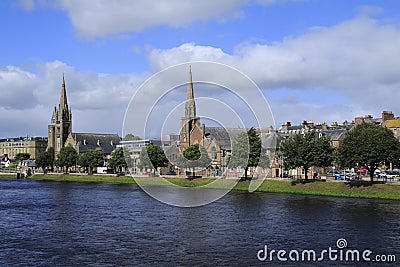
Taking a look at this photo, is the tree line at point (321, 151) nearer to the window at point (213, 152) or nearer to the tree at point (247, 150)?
the tree at point (247, 150)

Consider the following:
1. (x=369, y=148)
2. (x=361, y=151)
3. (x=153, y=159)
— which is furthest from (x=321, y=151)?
(x=153, y=159)

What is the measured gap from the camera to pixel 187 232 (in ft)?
175

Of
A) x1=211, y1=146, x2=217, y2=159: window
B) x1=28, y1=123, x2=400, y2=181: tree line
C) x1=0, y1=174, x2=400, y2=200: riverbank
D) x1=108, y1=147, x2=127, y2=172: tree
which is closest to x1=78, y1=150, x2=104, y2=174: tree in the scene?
x1=108, y1=147, x2=127, y2=172: tree

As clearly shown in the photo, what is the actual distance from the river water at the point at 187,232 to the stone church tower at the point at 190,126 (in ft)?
312

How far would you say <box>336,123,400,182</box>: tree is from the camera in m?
93.0

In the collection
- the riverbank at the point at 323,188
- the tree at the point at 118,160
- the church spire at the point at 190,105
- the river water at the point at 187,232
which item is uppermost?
the church spire at the point at 190,105

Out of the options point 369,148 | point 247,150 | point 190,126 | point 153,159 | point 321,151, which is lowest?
point 153,159

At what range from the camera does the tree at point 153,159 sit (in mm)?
160625

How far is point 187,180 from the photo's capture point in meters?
133

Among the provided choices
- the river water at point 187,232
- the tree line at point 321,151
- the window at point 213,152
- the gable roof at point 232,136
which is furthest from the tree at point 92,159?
the river water at point 187,232

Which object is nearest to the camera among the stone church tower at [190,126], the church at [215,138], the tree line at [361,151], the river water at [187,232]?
the river water at [187,232]

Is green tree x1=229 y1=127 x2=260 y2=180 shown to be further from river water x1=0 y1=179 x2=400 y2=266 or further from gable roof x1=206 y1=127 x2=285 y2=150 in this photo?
river water x1=0 y1=179 x2=400 y2=266

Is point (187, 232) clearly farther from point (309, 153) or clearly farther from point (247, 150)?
point (247, 150)

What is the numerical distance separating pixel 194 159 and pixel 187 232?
93076mm
